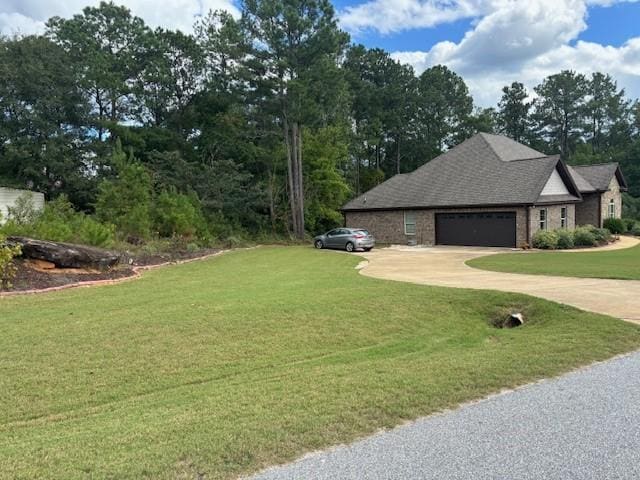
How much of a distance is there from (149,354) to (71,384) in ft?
3.71

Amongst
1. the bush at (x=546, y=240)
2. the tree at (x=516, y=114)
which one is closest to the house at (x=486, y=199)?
the bush at (x=546, y=240)

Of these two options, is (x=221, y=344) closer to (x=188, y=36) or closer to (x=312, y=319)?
(x=312, y=319)

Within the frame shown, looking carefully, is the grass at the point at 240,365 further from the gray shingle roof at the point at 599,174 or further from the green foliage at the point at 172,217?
the gray shingle roof at the point at 599,174

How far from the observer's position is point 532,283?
11.6 m

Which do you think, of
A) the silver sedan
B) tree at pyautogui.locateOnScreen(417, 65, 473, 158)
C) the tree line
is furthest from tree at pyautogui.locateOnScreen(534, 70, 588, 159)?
the silver sedan

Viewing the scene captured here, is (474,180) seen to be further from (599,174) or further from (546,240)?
(599,174)

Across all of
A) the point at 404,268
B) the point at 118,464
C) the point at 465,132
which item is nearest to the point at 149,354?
the point at 118,464

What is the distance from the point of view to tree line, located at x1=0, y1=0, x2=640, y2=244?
96.6 ft

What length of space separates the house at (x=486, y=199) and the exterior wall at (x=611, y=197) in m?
0.06

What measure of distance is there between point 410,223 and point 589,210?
40.3ft

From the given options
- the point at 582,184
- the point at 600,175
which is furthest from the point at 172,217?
the point at 600,175

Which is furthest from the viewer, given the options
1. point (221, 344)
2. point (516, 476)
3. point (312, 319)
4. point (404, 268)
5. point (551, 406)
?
point (404, 268)

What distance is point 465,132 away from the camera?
2037 inches

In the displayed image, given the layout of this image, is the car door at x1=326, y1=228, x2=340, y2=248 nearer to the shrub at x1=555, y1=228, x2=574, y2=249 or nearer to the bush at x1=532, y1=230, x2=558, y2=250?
the bush at x1=532, y1=230, x2=558, y2=250
